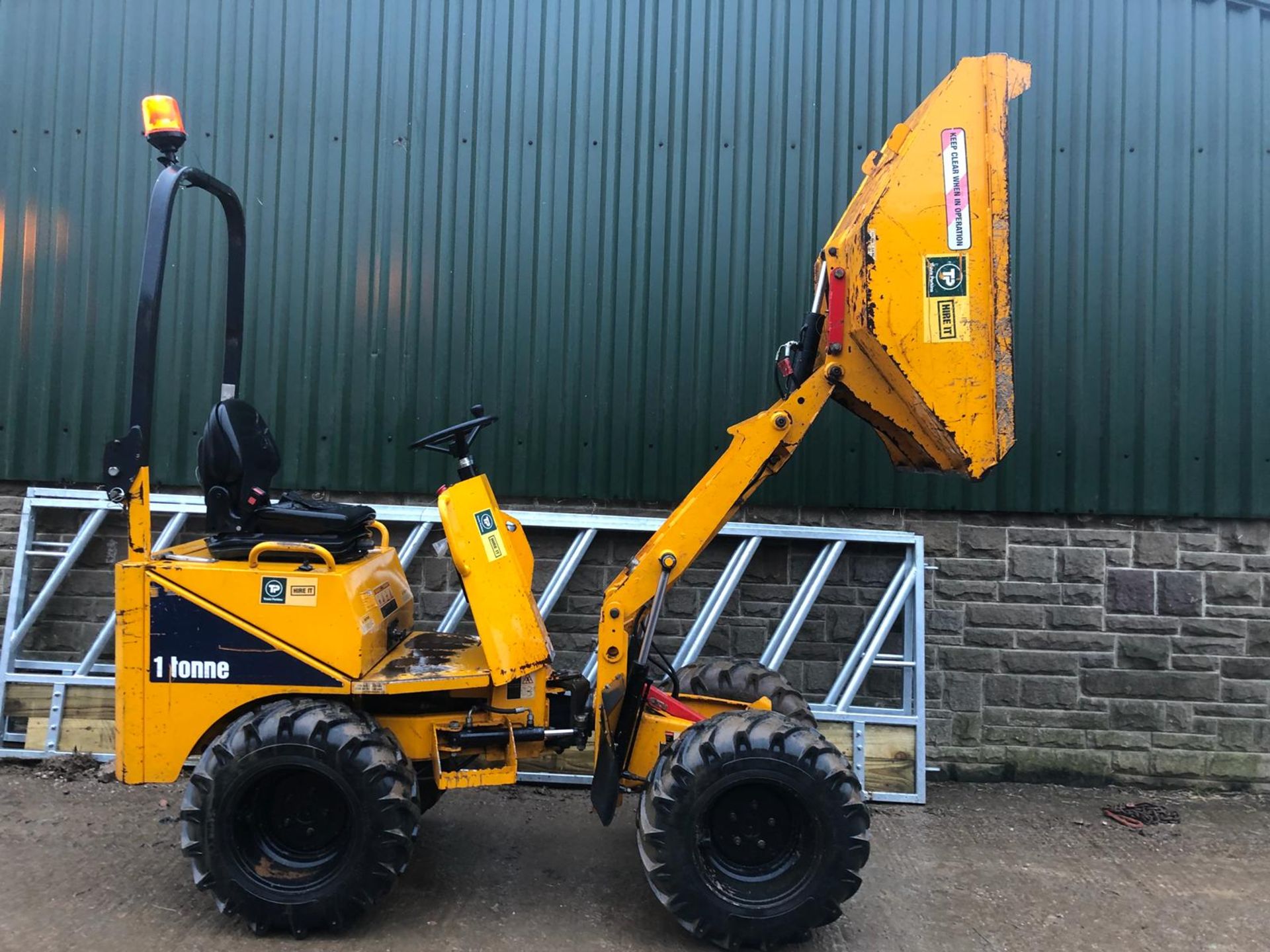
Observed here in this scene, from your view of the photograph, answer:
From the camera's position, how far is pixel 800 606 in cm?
575

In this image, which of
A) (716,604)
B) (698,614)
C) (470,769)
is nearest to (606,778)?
(470,769)

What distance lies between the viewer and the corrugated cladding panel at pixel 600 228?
5918mm

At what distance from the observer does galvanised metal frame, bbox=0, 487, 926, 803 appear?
559 centimetres

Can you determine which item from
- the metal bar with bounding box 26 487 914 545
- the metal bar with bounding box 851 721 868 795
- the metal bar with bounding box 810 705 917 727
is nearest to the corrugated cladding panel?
the metal bar with bounding box 26 487 914 545

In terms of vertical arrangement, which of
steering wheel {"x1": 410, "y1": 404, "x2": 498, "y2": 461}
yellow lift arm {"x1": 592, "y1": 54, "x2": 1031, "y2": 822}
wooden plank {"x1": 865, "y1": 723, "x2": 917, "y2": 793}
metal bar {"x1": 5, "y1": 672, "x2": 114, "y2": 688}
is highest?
yellow lift arm {"x1": 592, "y1": 54, "x2": 1031, "y2": 822}

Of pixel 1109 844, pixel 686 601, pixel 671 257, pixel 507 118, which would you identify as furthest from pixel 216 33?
pixel 1109 844

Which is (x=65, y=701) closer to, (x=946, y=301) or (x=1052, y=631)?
(x=946, y=301)

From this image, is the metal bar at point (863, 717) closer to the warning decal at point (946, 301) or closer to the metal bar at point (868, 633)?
the metal bar at point (868, 633)

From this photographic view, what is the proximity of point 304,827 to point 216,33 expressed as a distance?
5.23 meters

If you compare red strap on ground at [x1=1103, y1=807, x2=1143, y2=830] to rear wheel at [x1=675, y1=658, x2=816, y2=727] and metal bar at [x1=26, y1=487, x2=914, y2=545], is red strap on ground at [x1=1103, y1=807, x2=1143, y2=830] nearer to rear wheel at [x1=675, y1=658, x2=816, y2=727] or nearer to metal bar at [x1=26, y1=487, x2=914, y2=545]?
metal bar at [x1=26, y1=487, x2=914, y2=545]

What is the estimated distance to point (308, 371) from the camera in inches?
239

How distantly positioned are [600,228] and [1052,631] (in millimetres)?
3971

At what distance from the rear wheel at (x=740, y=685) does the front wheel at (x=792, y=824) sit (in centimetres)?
99

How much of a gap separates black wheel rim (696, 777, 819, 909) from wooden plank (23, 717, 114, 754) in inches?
161
